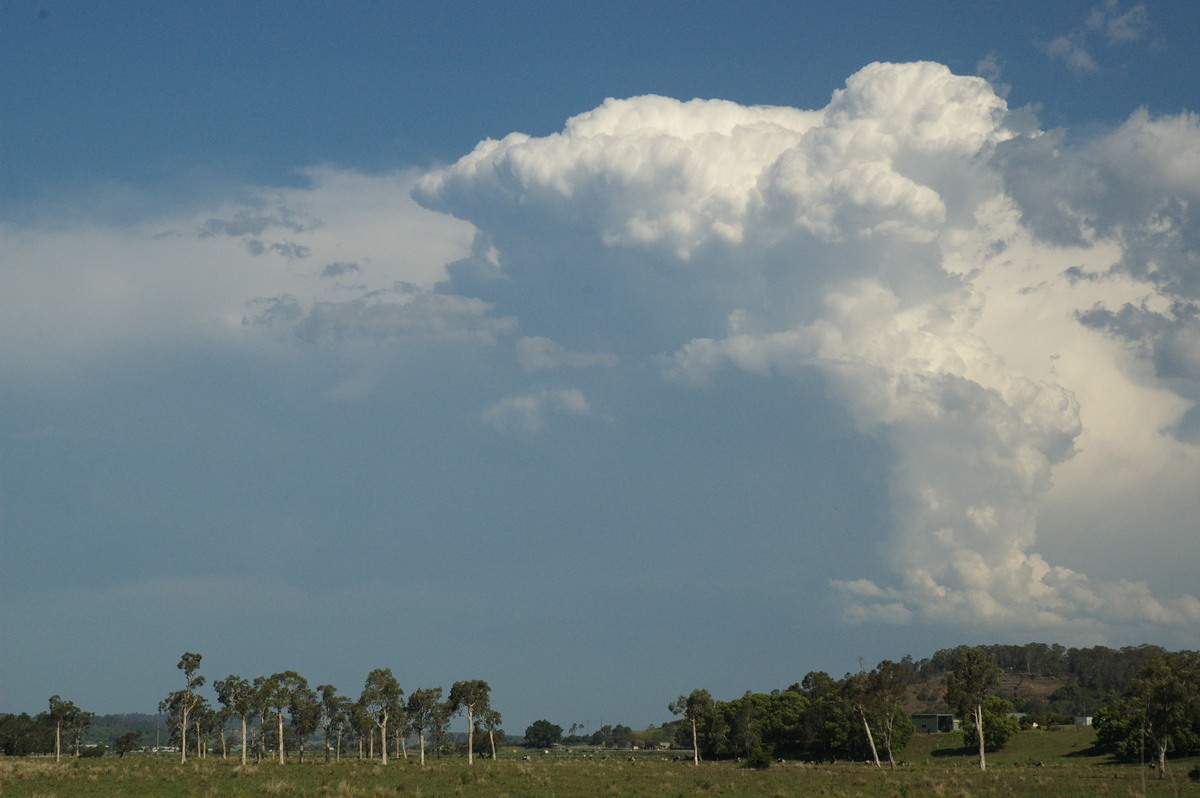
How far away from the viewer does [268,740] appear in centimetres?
13288

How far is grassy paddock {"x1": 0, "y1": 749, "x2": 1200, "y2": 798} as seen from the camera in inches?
2063

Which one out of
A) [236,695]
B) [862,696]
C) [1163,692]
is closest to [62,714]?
[236,695]

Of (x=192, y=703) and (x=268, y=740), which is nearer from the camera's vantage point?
(x=192, y=703)

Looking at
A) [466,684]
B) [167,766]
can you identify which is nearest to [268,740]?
[466,684]

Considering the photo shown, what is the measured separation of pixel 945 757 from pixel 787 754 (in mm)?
21639

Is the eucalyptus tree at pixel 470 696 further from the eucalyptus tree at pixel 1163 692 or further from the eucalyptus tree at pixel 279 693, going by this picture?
the eucalyptus tree at pixel 1163 692

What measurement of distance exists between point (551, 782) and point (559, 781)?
57.5 inches

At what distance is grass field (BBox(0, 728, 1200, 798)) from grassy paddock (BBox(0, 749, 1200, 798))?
0.07 metres

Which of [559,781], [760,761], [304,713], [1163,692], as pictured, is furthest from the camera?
[304,713]

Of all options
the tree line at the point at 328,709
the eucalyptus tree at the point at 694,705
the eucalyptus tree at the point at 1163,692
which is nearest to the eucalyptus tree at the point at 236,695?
the tree line at the point at 328,709

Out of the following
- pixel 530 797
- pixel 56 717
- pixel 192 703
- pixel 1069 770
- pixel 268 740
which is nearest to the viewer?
pixel 530 797

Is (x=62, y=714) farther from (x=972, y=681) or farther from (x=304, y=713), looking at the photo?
(x=972, y=681)

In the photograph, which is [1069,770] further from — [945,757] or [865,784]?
[945,757]

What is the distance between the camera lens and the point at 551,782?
198ft
